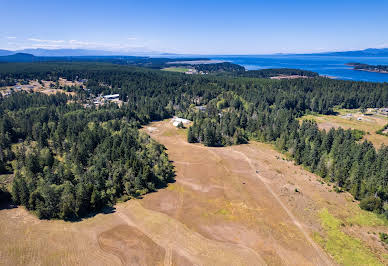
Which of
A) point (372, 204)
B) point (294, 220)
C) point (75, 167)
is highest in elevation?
point (75, 167)

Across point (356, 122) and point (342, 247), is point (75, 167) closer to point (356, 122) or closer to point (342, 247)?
point (342, 247)

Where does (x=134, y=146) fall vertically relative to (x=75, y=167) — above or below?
above

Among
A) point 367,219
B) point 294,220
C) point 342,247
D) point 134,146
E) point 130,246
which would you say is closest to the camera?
point 130,246

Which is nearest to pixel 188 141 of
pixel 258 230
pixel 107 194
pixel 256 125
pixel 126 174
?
pixel 256 125

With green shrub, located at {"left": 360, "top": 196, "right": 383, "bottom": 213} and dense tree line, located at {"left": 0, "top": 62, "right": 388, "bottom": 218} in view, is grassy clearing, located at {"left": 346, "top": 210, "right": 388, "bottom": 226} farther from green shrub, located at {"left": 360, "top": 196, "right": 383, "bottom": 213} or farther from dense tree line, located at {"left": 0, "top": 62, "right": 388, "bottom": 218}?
dense tree line, located at {"left": 0, "top": 62, "right": 388, "bottom": 218}

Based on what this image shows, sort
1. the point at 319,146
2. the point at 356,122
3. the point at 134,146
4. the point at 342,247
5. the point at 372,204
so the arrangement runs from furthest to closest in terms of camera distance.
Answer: the point at 356,122
the point at 319,146
the point at 134,146
the point at 372,204
the point at 342,247

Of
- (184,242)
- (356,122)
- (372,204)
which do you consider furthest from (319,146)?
(356,122)

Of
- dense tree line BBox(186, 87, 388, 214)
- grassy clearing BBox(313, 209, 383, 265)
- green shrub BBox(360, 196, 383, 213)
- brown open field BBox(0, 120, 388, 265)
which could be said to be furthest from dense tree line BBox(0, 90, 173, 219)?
green shrub BBox(360, 196, 383, 213)
